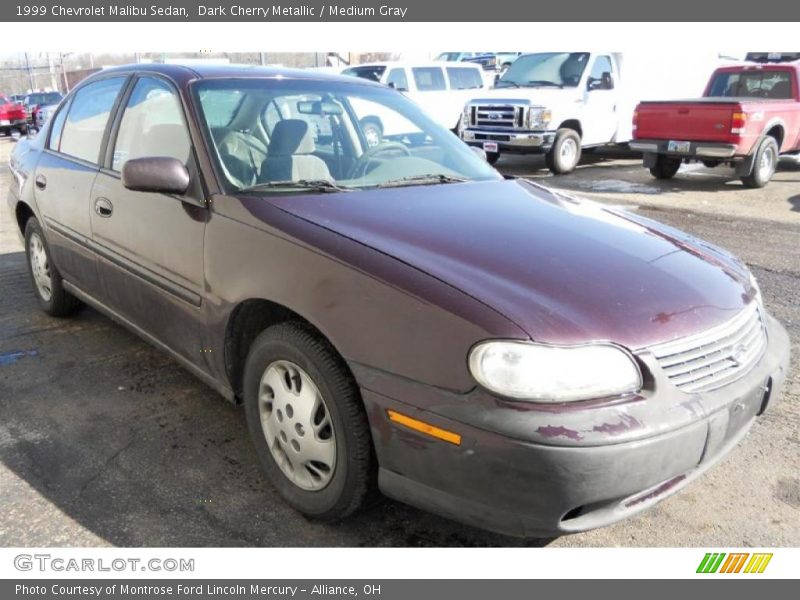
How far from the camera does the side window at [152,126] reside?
310cm

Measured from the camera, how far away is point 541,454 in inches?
74.6

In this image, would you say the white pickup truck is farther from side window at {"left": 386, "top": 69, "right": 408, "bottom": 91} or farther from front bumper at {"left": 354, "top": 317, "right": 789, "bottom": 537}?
front bumper at {"left": 354, "top": 317, "right": 789, "bottom": 537}

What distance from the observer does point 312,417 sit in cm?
244

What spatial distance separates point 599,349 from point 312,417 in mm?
1051

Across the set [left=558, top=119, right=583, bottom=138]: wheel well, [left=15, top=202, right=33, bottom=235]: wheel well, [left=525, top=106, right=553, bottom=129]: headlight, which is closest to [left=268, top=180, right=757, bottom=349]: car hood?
[left=15, top=202, right=33, bottom=235]: wheel well

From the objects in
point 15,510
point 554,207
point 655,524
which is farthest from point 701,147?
point 15,510

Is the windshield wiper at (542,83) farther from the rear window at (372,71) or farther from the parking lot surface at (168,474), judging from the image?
the parking lot surface at (168,474)

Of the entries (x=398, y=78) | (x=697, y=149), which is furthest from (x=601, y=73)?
(x=398, y=78)

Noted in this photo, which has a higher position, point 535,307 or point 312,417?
point 535,307

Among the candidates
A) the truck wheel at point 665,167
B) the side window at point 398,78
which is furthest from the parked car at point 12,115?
the truck wheel at point 665,167

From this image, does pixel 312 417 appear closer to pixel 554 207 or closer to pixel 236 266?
pixel 236 266

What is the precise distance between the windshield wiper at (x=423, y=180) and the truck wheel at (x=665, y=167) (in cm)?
917

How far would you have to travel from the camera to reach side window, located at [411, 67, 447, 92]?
14750 mm

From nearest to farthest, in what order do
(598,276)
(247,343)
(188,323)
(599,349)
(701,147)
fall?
(599,349)
(598,276)
(247,343)
(188,323)
(701,147)
